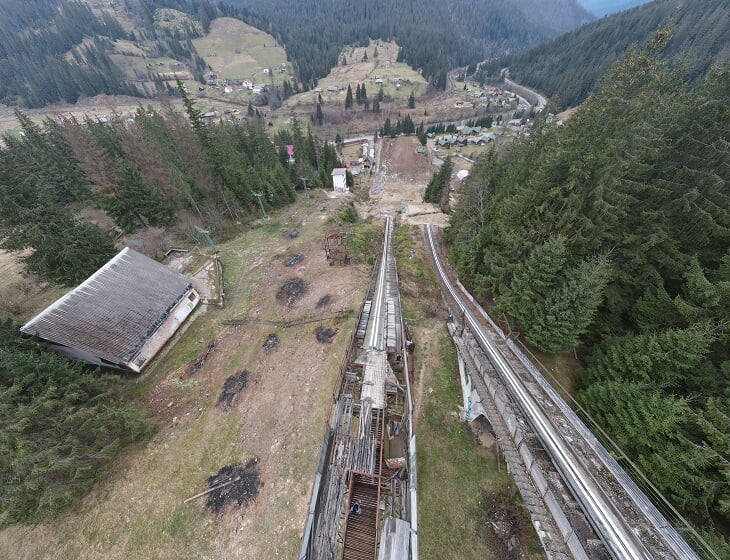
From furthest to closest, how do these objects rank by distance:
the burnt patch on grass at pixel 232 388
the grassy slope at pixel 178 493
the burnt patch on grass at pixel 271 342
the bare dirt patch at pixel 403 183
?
the bare dirt patch at pixel 403 183 < the burnt patch on grass at pixel 271 342 < the burnt patch on grass at pixel 232 388 < the grassy slope at pixel 178 493

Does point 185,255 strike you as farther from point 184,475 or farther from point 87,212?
point 184,475

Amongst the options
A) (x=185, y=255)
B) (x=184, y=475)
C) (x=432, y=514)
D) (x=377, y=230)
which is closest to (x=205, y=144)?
(x=185, y=255)

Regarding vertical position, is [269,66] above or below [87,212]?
above

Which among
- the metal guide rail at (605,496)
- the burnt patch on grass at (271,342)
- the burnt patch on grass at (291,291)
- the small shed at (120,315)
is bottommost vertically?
the burnt patch on grass at (271,342)

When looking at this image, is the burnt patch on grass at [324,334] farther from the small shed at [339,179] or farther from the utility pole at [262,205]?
the small shed at [339,179]

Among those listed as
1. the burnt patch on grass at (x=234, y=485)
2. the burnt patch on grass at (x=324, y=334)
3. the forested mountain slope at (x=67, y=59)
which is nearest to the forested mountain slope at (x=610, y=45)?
the burnt patch on grass at (x=324, y=334)

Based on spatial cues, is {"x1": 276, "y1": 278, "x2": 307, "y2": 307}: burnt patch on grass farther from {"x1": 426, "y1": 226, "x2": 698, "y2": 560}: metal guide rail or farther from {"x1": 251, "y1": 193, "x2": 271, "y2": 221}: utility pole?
{"x1": 426, "y1": 226, "x2": 698, "y2": 560}: metal guide rail
